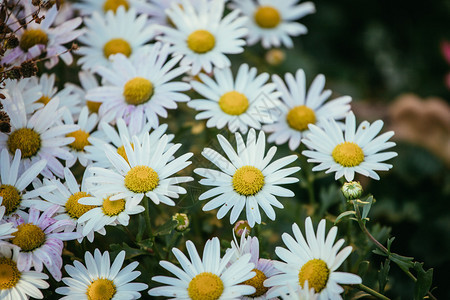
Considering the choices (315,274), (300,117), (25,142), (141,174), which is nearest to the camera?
(315,274)

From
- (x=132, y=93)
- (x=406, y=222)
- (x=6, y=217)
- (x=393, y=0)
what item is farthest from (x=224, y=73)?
(x=393, y=0)

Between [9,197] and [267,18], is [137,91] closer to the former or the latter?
[9,197]

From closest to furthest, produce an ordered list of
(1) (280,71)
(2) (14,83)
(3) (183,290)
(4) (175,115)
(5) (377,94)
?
(3) (183,290), (2) (14,83), (4) (175,115), (1) (280,71), (5) (377,94)

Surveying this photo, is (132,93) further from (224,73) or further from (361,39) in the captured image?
(361,39)

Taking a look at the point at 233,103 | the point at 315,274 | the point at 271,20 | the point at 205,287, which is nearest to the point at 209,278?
the point at 205,287

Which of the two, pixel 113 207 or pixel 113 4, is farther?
pixel 113 4

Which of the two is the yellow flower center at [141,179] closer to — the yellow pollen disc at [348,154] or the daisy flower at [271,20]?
the yellow pollen disc at [348,154]

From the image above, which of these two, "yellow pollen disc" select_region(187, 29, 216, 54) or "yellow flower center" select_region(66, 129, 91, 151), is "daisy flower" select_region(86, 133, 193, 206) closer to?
"yellow flower center" select_region(66, 129, 91, 151)
